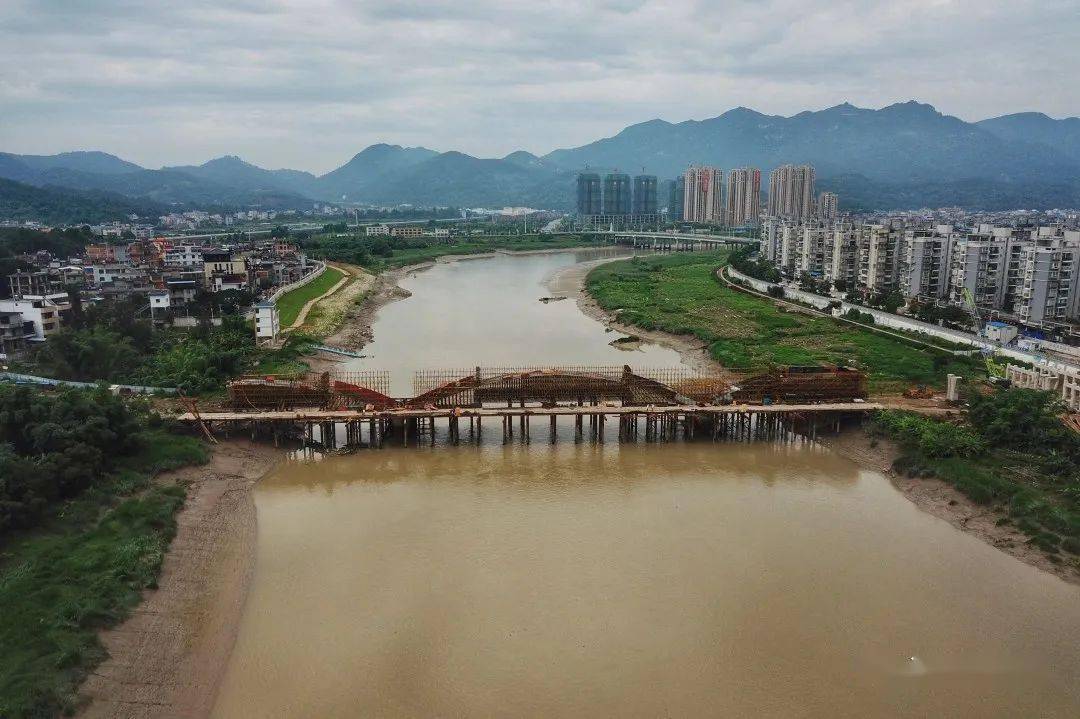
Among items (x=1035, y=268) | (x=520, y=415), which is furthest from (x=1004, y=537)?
(x=1035, y=268)

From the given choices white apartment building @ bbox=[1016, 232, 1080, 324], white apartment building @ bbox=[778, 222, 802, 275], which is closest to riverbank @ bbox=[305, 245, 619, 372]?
white apartment building @ bbox=[778, 222, 802, 275]

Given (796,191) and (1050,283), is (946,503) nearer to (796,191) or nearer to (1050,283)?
(1050,283)

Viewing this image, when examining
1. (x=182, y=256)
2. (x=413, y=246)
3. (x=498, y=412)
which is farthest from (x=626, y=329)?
(x=413, y=246)

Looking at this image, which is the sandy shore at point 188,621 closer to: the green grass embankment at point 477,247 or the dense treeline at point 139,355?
the dense treeline at point 139,355

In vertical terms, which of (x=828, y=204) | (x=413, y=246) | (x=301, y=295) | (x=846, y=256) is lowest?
(x=301, y=295)

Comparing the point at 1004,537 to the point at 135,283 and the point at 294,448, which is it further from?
the point at 135,283

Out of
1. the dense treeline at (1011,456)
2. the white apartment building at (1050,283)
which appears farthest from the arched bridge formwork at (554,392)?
the white apartment building at (1050,283)

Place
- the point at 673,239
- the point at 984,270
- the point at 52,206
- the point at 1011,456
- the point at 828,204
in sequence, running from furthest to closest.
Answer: the point at 828,204
the point at 673,239
the point at 52,206
the point at 984,270
the point at 1011,456
